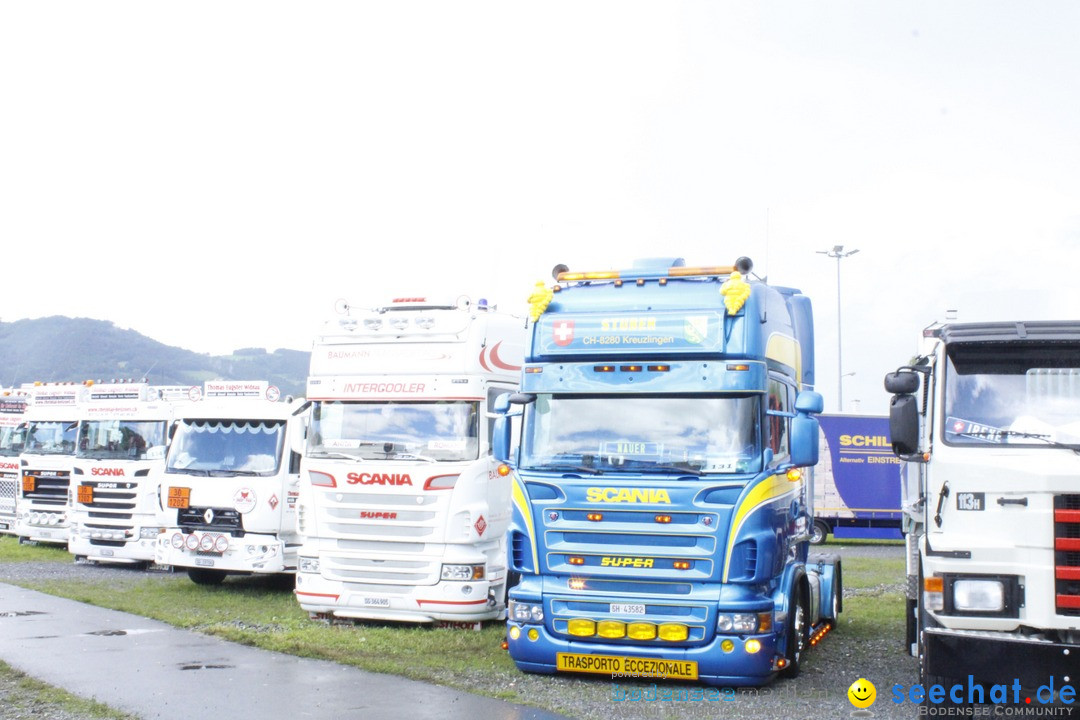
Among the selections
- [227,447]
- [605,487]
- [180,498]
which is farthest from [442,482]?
[180,498]

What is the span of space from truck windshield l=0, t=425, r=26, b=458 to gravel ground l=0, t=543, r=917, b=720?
658 inches

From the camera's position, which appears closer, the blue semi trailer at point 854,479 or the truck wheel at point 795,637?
the truck wheel at point 795,637

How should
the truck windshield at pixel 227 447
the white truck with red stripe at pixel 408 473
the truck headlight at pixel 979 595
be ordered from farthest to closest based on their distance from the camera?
1. the truck windshield at pixel 227 447
2. the white truck with red stripe at pixel 408 473
3. the truck headlight at pixel 979 595

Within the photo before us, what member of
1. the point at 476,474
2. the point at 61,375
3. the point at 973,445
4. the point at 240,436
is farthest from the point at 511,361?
the point at 61,375

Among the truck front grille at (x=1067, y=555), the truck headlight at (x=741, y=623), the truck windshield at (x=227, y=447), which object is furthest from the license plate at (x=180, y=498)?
the truck front grille at (x=1067, y=555)

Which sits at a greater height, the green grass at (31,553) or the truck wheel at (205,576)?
the truck wheel at (205,576)

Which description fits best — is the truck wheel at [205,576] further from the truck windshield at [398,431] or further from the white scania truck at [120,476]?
the truck windshield at [398,431]

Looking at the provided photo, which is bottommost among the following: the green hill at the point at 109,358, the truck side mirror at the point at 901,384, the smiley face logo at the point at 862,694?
the smiley face logo at the point at 862,694

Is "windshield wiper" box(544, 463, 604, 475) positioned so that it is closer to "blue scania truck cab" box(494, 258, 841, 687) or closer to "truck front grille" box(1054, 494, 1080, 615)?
"blue scania truck cab" box(494, 258, 841, 687)

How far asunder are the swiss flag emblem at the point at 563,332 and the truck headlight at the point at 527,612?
2.30 metres

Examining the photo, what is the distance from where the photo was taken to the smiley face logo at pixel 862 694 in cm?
905

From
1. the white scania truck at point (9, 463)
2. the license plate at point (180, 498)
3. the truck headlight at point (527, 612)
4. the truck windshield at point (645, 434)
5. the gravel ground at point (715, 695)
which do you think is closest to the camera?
the gravel ground at point (715, 695)

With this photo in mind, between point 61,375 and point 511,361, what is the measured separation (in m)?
72.4

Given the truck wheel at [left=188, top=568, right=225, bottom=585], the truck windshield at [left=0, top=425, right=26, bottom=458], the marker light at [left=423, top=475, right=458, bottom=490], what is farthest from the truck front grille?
the truck windshield at [left=0, top=425, right=26, bottom=458]
